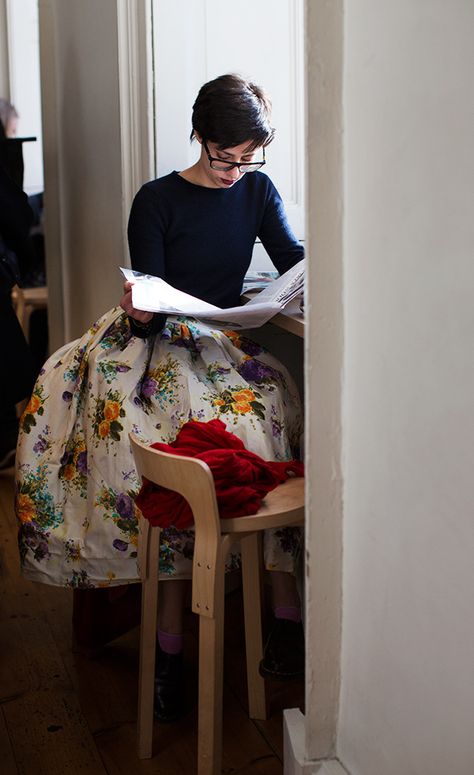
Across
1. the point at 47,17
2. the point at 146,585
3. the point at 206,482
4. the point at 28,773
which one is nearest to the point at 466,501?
the point at 206,482

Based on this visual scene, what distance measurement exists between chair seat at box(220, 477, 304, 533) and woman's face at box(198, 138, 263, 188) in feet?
2.57

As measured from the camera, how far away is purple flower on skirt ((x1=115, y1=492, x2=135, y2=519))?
1.84 m

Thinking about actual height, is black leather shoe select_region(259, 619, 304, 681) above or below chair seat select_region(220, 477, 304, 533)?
below

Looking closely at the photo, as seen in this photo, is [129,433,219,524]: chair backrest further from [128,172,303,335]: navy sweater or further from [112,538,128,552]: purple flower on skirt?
[128,172,303,335]: navy sweater

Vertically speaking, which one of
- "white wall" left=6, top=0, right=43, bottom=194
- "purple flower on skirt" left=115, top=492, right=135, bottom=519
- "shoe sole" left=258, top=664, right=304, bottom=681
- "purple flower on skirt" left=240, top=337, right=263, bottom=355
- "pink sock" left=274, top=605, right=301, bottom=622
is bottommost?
"shoe sole" left=258, top=664, right=304, bottom=681

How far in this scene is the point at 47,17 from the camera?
312cm

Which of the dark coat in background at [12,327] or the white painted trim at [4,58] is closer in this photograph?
the dark coat in background at [12,327]

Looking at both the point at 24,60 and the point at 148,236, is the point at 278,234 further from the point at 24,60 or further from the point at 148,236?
the point at 24,60

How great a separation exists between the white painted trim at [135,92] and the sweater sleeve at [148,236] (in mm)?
346

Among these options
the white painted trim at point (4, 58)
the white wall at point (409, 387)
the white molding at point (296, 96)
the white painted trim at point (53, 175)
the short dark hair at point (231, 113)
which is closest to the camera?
the white wall at point (409, 387)

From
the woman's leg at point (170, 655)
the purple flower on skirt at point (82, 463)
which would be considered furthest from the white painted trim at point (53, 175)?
the woman's leg at point (170, 655)

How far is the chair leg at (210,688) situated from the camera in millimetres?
1504

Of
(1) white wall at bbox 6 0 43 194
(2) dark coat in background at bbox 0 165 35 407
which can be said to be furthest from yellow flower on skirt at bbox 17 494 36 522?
(1) white wall at bbox 6 0 43 194

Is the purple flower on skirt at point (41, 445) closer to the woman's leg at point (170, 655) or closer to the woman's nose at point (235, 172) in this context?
the woman's leg at point (170, 655)
